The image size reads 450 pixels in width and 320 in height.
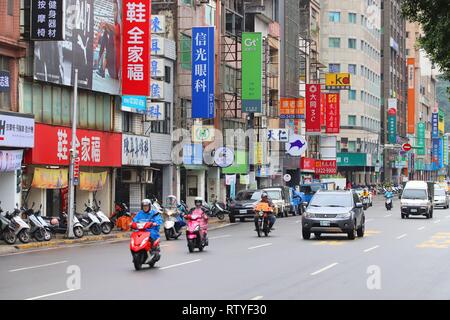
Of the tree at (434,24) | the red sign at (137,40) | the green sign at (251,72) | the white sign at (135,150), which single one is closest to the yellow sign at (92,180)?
the white sign at (135,150)

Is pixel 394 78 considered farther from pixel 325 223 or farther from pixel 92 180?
pixel 325 223

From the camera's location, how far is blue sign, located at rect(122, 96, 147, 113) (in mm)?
46247

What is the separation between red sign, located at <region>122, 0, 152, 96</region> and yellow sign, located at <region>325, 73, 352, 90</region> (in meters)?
63.4

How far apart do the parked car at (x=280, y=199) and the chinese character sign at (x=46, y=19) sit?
2229cm

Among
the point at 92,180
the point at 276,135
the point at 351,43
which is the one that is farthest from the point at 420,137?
the point at 92,180

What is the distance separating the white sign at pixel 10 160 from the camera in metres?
34.9

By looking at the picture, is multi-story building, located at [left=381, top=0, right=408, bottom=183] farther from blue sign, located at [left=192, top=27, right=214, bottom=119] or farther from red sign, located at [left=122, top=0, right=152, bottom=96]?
red sign, located at [left=122, top=0, right=152, bottom=96]

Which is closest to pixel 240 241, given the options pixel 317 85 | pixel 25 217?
pixel 25 217

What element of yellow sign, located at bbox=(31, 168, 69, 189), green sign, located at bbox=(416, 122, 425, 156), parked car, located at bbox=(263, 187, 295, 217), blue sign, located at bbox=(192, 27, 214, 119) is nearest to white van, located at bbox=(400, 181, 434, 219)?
parked car, located at bbox=(263, 187, 295, 217)

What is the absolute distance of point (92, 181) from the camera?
143ft

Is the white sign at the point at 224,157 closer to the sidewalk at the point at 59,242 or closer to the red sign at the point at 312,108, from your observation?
the sidewalk at the point at 59,242

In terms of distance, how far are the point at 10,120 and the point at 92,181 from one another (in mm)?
8971

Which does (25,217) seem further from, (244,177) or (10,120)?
(244,177)
